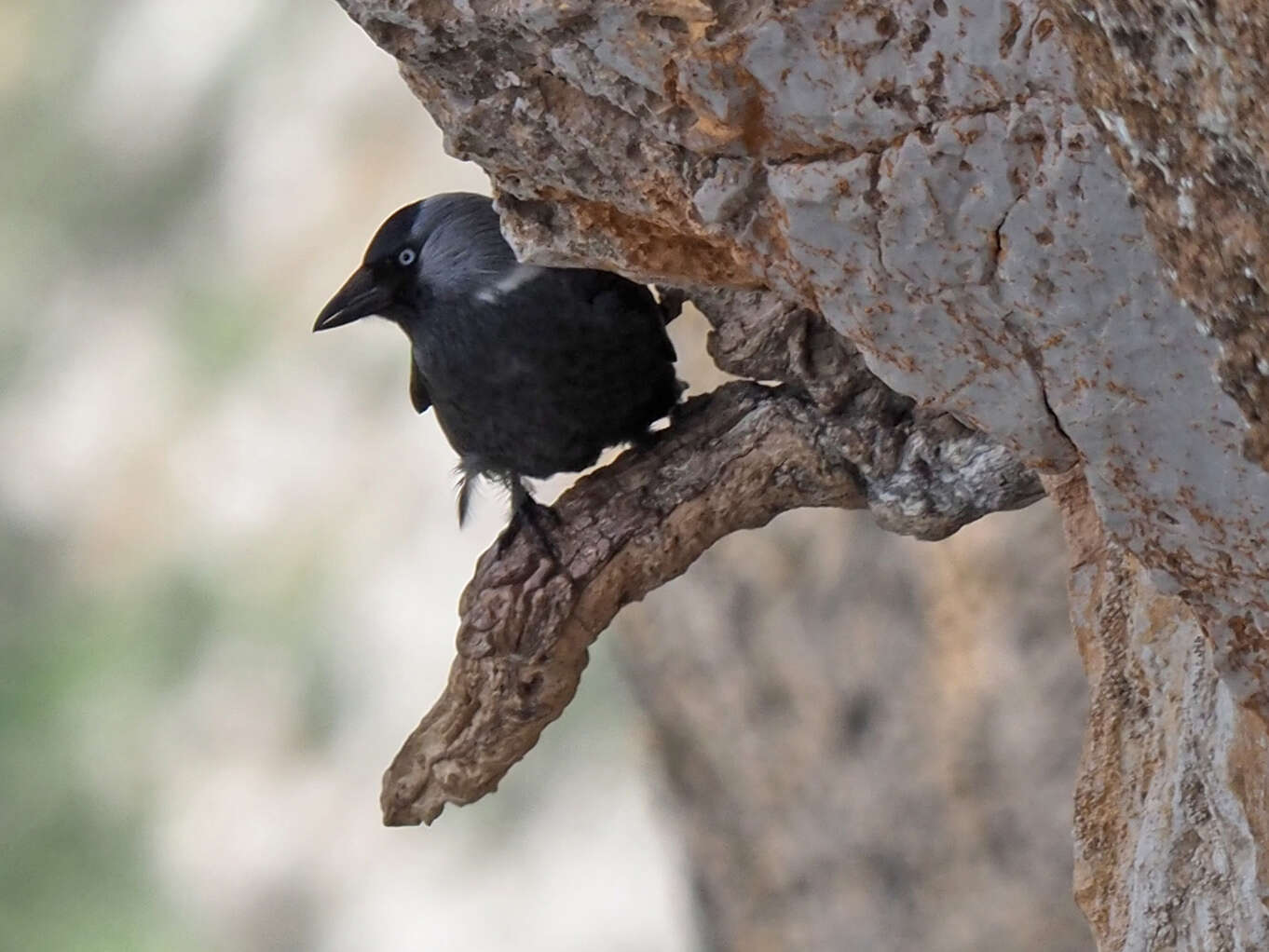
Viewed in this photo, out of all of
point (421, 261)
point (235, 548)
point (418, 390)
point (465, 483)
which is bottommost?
point (235, 548)

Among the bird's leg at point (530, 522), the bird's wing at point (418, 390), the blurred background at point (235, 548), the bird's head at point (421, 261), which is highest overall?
the bird's head at point (421, 261)

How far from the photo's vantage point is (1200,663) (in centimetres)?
A: 139

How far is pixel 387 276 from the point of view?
7.08 feet

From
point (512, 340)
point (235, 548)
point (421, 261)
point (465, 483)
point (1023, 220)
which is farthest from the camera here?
point (235, 548)

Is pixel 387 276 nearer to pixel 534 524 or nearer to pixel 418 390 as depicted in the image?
pixel 418 390

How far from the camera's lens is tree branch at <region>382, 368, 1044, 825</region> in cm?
176

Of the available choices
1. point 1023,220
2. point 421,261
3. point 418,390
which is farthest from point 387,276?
point 1023,220

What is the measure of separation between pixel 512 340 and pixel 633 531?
38cm

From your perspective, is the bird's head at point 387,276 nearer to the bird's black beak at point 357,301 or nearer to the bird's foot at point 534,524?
the bird's black beak at point 357,301

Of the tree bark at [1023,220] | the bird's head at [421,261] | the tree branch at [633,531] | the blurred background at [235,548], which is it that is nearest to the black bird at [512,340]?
the bird's head at [421,261]

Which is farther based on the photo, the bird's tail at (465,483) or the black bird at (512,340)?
the bird's tail at (465,483)

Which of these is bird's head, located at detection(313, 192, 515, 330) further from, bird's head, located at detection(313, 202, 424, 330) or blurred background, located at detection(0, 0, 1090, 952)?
blurred background, located at detection(0, 0, 1090, 952)

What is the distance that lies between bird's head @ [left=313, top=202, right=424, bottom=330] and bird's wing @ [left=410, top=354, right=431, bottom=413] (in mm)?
133

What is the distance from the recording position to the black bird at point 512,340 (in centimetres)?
204
